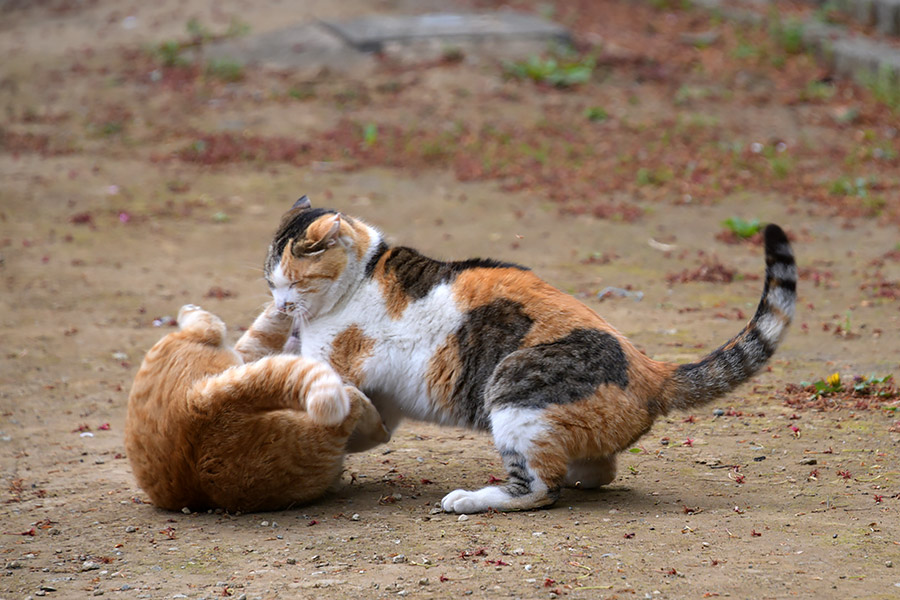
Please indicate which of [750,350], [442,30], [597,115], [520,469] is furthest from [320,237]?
[442,30]

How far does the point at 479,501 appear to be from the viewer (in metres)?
3.93

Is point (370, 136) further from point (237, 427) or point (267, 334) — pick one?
point (237, 427)

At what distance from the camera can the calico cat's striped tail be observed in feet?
13.0

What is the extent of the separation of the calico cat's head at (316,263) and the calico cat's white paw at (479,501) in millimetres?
1021

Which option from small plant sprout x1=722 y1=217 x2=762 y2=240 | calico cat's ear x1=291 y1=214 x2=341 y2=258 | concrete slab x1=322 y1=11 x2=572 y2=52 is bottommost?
small plant sprout x1=722 y1=217 x2=762 y2=240

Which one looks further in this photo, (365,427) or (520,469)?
(365,427)

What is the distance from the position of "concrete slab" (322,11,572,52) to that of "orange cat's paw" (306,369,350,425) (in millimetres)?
9247

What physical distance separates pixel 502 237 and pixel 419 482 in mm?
4323

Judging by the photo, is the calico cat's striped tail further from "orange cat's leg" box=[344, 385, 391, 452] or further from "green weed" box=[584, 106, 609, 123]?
"green weed" box=[584, 106, 609, 123]

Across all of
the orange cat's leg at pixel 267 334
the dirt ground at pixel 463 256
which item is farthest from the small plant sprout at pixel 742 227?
the orange cat's leg at pixel 267 334

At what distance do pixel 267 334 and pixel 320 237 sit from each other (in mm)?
620

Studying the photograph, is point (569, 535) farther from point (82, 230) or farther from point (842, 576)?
point (82, 230)

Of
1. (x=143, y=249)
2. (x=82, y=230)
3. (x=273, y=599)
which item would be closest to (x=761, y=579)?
(x=273, y=599)

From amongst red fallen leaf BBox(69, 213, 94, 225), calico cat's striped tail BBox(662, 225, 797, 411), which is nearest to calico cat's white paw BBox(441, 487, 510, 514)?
calico cat's striped tail BBox(662, 225, 797, 411)
